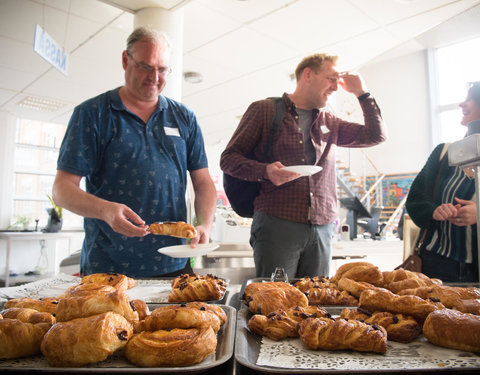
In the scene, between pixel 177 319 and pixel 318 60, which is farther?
pixel 318 60

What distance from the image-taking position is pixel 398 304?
0.96m

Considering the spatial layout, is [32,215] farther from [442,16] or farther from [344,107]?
[344,107]

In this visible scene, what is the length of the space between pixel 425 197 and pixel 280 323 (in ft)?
4.60

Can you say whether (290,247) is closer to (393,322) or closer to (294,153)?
(294,153)

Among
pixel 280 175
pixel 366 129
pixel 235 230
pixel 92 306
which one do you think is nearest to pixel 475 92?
pixel 366 129

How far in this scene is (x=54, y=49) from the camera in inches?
123

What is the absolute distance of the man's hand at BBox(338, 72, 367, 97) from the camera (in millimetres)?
2254

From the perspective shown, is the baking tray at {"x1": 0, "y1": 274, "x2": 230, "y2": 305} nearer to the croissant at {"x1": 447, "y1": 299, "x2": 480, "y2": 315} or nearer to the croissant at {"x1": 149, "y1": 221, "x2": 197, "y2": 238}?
the croissant at {"x1": 149, "y1": 221, "x2": 197, "y2": 238}

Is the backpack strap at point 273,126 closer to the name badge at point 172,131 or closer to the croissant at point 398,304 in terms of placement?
the name badge at point 172,131

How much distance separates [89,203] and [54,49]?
2.36 meters

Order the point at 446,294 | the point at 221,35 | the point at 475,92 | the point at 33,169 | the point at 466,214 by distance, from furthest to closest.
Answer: the point at 33,169, the point at 221,35, the point at 475,92, the point at 466,214, the point at 446,294

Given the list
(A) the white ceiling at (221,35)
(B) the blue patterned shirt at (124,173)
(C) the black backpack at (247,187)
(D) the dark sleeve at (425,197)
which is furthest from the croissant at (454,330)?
(A) the white ceiling at (221,35)

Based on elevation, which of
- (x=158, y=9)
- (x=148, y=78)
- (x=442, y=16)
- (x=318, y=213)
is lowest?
(x=318, y=213)

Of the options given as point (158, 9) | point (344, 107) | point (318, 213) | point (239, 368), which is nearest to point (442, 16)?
point (158, 9)
